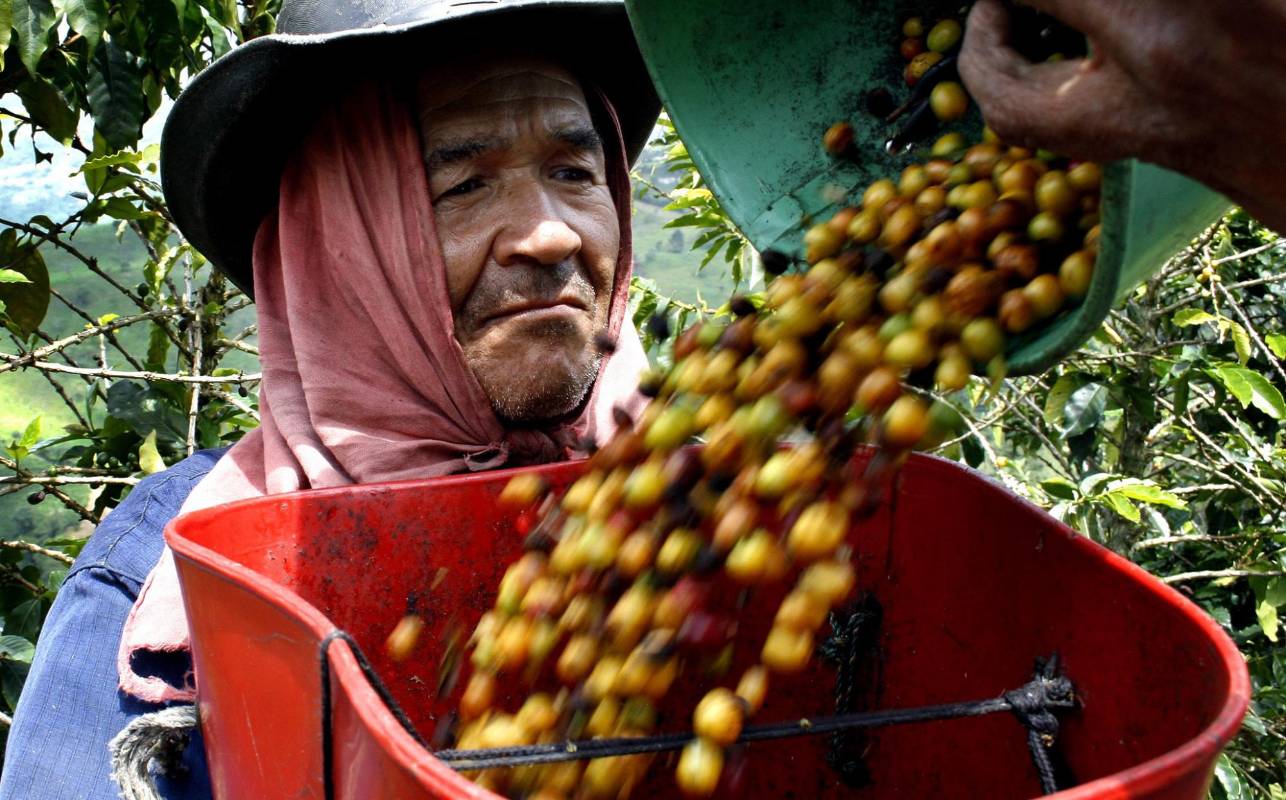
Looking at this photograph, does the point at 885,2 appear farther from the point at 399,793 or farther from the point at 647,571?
the point at 399,793

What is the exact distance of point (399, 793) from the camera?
2.42 feet

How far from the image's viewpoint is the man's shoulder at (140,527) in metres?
1.70

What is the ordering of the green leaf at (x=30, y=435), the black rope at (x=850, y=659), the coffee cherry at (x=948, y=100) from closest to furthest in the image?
the coffee cherry at (x=948, y=100)
the black rope at (x=850, y=659)
the green leaf at (x=30, y=435)

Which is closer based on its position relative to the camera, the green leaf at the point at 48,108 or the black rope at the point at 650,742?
the black rope at the point at 650,742

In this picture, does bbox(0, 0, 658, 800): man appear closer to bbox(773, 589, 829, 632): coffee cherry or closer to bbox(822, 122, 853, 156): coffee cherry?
bbox(822, 122, 853, 156): coffee cherry

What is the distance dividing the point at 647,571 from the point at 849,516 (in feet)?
0.76

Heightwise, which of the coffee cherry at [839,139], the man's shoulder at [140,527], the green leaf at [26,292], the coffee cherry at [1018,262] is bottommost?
the green leaf at [26,292]

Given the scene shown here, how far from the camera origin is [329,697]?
0.85 m

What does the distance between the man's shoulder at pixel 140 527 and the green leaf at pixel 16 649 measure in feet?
2.58

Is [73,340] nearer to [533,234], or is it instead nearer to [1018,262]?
[533,234]

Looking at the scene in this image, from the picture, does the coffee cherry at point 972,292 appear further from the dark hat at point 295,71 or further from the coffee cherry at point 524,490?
the dark hat at point 295,71

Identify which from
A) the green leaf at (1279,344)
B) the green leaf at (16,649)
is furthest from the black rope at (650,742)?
the green leaf at (1279,344)

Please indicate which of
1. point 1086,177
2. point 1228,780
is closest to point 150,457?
point 1086,177

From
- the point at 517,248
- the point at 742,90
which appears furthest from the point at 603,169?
the point at 742,90
